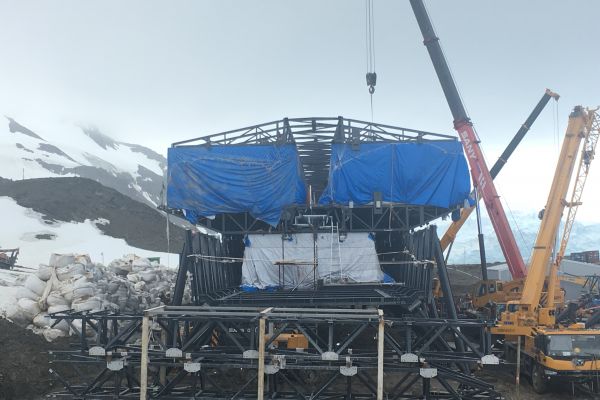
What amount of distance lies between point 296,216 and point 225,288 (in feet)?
11.3

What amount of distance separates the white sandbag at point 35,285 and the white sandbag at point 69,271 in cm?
64

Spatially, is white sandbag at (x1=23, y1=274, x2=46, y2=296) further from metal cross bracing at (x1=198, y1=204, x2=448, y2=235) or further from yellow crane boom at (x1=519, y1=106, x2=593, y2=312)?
yellow crane boom at (x1=519, y1=106, x2=593, y2=312)

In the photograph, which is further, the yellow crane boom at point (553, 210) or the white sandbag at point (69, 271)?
the white sandbag at point (69, 271)

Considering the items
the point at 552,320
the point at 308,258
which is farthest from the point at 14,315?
the point at 552,320

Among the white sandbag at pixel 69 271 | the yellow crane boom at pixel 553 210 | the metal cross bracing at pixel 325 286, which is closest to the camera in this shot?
the metal cross bracing at pixel 325 286

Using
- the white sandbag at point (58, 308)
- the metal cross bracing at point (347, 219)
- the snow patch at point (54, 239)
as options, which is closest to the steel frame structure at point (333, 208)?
the metal cross bracing at point (347, 219)

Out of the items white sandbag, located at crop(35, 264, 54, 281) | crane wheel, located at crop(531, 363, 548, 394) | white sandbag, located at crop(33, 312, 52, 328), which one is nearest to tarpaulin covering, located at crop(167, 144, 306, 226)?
white sandbag, located at crop(33, 312, 52, 328)

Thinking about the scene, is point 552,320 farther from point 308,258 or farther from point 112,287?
point 112,287

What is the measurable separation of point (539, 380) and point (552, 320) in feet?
9.07

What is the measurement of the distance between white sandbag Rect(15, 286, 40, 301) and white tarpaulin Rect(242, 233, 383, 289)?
8.30 meters

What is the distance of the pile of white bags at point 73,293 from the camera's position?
1697 centimetres

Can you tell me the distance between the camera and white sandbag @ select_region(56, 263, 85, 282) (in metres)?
18.8

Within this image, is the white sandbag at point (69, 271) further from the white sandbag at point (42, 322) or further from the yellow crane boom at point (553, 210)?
the yellow crane boom at point (553, 210)

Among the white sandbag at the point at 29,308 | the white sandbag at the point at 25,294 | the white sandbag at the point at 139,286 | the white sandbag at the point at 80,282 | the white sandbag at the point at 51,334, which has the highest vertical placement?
the white sandbag at the point at 80,282
